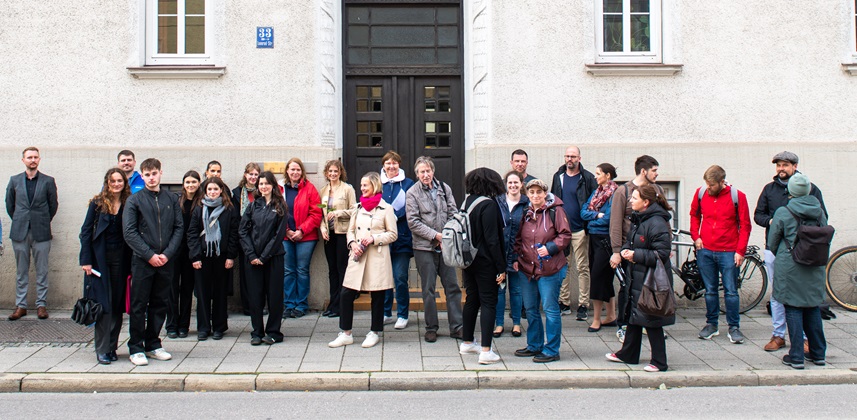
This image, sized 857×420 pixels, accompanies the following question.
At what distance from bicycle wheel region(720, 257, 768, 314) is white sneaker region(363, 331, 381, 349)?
4313mm

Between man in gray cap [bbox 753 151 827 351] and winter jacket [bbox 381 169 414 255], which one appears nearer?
man in gray cap [bbox 753 151 827 351]

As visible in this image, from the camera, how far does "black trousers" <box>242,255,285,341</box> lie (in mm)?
7887

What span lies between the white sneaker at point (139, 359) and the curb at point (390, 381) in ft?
1.02

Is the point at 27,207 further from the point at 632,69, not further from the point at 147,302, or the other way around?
the point at 632,69

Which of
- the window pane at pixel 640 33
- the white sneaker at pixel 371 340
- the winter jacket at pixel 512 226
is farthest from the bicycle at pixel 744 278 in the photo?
the white sneaker at pixel 371 340

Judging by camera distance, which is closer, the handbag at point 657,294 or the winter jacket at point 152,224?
the handbag at point 657,294

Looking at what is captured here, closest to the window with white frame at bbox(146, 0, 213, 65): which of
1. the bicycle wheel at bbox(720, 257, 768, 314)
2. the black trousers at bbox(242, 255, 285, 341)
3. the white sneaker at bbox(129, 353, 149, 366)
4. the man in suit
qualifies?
the man in suit

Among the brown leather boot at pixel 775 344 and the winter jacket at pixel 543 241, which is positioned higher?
the winter jacket at pixel 543 241

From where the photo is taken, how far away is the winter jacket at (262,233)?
25.7 feet

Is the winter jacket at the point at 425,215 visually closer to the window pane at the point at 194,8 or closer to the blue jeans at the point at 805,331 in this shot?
the blue jeans at the point at 805,331

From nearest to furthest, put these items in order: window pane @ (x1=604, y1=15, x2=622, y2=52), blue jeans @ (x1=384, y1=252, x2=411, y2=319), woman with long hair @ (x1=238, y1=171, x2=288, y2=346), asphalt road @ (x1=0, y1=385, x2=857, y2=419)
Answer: asphalt road @ (x1=0, y1=385, x2=857, y2=419) → woman with long hair @ (x1=238, y1=171, x2=288, y2=346) → blue jeans @ (x1=384, y1=252, x2=411, y2=319) → window pane @ (x1=604, y1=15, x2=622, y2=52)

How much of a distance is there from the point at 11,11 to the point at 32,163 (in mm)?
2019

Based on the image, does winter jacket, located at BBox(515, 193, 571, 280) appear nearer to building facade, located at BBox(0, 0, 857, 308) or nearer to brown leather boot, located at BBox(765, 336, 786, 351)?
brown leather boot, located at BBox(765, 336, 786, 351)

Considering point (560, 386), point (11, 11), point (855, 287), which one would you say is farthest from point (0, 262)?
point (855, 287)
